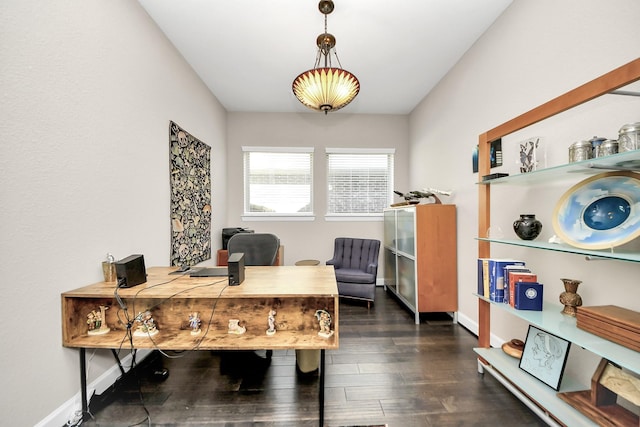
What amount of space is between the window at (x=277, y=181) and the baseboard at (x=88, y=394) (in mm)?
2596

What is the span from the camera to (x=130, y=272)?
159cm

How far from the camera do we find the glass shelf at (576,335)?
1058 millimetres

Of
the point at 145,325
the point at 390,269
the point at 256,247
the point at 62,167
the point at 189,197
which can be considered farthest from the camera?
the point at 390,269

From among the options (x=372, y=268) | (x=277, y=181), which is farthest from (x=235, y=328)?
(x=277, y=181)

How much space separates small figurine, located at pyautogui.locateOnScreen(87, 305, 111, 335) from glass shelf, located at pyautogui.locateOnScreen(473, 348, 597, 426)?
2467 millimetres

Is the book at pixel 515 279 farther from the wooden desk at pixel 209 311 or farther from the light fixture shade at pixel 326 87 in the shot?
the light fixture shade at pixel 326 87

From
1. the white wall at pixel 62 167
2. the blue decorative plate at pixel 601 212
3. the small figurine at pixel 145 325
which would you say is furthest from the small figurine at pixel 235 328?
the blue decorative plate at pixel 601 212

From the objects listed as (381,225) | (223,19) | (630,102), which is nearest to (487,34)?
(630,102)

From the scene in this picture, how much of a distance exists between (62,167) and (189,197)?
4.85 ft

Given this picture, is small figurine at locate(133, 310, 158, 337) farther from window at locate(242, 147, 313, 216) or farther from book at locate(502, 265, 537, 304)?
window at locate(242, 147, 313, 216)

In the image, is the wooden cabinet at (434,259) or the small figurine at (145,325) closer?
the small figurine at (145,325)

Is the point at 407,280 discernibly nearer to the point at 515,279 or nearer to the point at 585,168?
the point at 515,279

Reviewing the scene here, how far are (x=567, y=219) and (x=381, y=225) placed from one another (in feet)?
9.76

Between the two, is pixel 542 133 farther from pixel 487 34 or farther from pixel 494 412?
pixel 494 412
